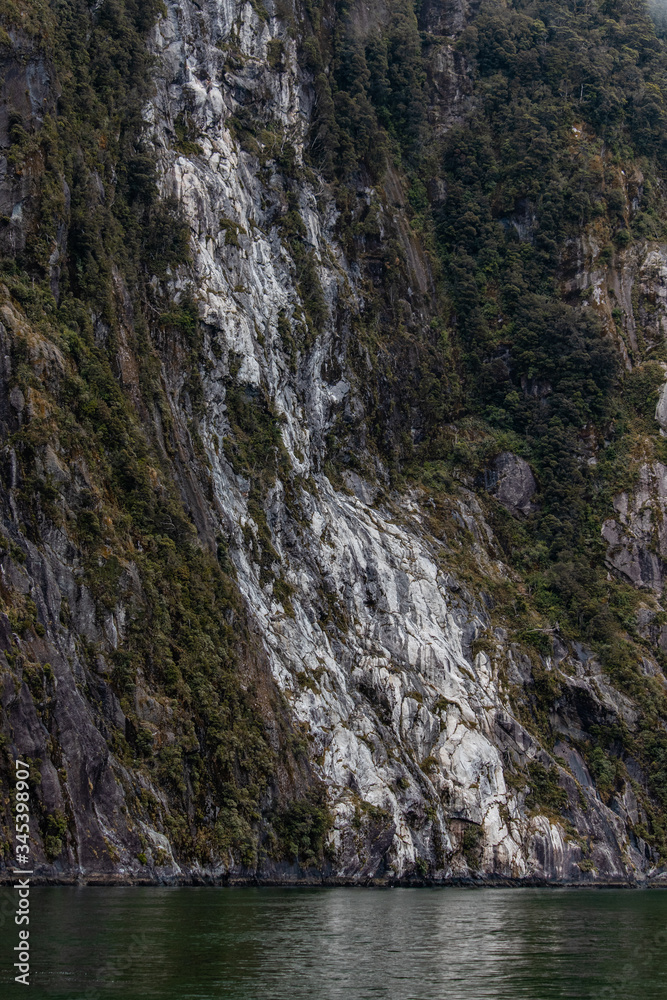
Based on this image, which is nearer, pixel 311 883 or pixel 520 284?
pixel 311 883

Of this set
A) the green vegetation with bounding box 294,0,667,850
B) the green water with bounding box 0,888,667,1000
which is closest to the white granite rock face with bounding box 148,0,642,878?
the green vegetation with bounding box 294,0,667,850

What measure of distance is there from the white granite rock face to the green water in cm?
1673

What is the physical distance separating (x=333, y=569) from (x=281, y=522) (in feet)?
14.8

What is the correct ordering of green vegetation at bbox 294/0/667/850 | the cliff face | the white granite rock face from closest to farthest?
the cliff face < the white granite rock face < green vegetation at bbox 294/0/667/850

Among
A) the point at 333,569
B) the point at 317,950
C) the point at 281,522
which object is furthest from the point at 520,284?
the point at 317,950

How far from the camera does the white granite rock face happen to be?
60.1 meters

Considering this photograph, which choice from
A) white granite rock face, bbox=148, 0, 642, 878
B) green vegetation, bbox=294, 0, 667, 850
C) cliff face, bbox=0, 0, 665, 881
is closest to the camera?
cliff face, bbox=0, 0, 665, 881

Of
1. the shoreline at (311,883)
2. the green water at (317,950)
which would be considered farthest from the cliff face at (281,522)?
the green water at (317,950)

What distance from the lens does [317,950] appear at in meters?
28.4

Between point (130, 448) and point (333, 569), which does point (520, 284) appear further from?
point (130, 448)

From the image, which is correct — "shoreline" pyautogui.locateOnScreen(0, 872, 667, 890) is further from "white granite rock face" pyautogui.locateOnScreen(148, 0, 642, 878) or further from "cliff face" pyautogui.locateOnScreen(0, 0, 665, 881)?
"white granite rock face" pyautogui.locateOnScreen(148, 0, 642, 878)

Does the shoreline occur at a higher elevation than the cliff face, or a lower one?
lower

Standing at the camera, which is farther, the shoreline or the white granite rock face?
the white granite rock face

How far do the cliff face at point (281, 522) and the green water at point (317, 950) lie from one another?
749 cm
